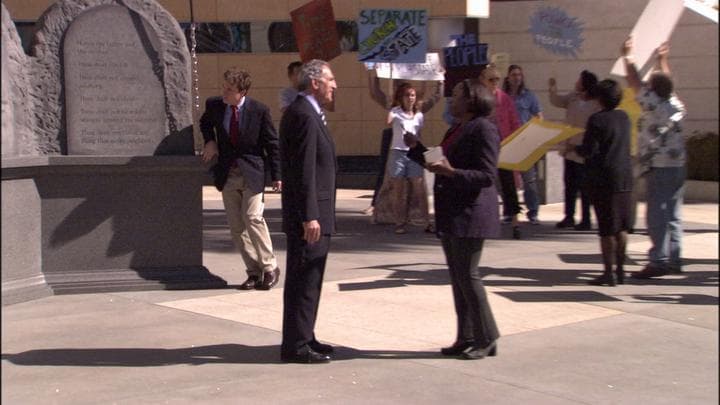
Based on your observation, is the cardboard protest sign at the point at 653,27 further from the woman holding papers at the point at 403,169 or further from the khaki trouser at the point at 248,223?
the woman holding papers at the point at 403,169

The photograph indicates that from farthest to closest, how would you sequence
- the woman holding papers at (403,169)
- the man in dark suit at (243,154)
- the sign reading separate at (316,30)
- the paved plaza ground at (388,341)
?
the woman holding papers at (403,169) < the sign reading separate at (316,30) < the man in dark suit at (243,154) < the paved plaza ground at (388,341)

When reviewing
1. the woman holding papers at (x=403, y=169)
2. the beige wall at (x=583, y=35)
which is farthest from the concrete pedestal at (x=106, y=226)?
the beige wall at (x=583, y=35)

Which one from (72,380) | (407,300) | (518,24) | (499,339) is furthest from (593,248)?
(518,24)

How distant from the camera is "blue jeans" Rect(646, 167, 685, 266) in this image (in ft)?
31.7

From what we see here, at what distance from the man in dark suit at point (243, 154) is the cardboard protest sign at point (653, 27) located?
2.93 m

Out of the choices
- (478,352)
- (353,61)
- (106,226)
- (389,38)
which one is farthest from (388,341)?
(353,61)

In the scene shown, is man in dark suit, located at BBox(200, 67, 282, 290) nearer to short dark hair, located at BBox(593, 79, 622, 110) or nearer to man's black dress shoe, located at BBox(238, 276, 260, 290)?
man's black dress shoe, located at BBox(238, 276, 260, 290)

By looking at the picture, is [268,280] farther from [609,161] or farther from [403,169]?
[403,169]

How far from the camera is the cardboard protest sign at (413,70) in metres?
14.5

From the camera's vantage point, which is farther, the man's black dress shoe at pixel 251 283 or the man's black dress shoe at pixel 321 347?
the man's black dress shoe at pixel 251 283

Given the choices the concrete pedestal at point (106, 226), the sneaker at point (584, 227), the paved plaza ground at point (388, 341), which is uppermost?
the concrete pedestal at point (106, 226)

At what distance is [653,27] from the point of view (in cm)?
801

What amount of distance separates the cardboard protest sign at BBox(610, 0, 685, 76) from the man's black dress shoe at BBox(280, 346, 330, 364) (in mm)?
3057

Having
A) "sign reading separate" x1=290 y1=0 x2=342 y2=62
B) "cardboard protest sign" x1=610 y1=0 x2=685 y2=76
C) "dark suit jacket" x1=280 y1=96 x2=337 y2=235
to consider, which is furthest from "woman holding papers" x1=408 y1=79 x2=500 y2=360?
"sign reading separate" x1=290 y1=0 x2=342 y2=62
